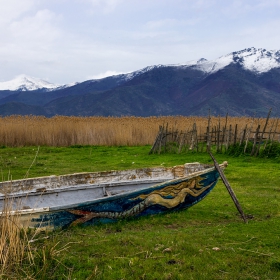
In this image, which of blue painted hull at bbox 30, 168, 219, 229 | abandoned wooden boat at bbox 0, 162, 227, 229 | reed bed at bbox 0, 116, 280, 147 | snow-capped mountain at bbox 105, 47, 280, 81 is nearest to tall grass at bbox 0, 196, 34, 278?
abandoned wooden boat at bbox 0, 162, 227, 229

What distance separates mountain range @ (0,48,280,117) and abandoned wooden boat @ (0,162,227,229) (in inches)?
2391

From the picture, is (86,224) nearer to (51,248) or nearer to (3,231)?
(51,248)

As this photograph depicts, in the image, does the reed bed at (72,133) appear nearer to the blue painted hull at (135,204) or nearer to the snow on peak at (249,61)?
the blue painted hull at (135,204)

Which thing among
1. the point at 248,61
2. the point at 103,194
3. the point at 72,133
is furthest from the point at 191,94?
the point at 103,194

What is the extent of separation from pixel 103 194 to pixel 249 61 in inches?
4110

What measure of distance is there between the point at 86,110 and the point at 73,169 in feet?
230

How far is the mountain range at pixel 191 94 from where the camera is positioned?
74.9 meters

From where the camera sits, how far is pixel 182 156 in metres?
14.6

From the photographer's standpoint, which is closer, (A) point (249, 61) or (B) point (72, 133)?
(B) point (72, 133)

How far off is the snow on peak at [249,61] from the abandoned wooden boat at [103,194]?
3828 inches

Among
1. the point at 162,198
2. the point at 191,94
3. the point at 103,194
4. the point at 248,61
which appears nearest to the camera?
the point at 162,198

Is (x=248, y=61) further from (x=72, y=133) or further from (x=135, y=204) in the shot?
(x=135, y=204)

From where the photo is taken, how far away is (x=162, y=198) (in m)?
6.09

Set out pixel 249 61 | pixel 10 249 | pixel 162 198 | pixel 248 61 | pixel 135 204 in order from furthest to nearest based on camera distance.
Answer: pixel 249 61, pixel 248 61, pixel 162 198, pixel 135 204, pixel 10 249
